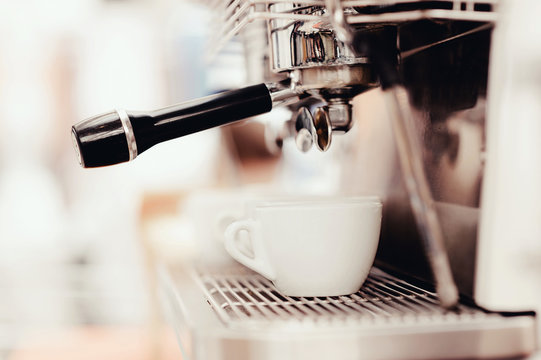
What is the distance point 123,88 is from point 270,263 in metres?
1.60

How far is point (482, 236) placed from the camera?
350mm

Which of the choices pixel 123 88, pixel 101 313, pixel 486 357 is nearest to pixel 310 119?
pixel 486 357

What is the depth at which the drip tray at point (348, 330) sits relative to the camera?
0.31 metres

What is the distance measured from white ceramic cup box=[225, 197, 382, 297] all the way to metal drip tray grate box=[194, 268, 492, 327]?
1 centimetres

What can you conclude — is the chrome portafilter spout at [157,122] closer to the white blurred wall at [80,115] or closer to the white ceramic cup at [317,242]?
the white ceramic cup at [317,242]

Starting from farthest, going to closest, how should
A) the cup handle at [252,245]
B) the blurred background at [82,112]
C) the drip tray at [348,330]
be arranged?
the blurred background at [82,112] < the cup handle at [252,245] < the drip tray at [348,330]

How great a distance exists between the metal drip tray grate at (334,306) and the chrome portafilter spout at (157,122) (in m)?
0.11

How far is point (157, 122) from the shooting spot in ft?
1.26

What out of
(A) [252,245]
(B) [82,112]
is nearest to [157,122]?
(A) [252,245]

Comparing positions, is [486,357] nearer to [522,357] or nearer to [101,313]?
[522,357]

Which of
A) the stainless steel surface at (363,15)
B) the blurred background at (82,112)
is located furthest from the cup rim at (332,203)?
the blurred background at (82,112)

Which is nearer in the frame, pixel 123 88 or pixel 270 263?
pixel 270 263

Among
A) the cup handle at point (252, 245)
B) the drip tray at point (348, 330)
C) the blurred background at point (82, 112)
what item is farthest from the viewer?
the blurred background at point (82, 112)

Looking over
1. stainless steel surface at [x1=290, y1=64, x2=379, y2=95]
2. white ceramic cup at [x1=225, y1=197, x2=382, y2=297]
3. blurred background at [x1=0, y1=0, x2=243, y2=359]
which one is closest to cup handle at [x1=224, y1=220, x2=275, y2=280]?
white ceramic cup at [x1=225, y1=197, x2=382, y2=297]
